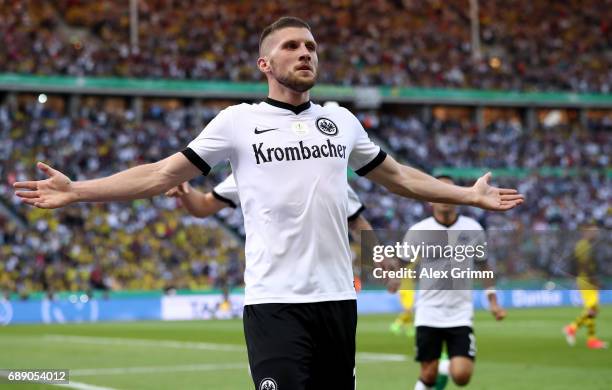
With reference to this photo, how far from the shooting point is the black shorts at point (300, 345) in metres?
5.56

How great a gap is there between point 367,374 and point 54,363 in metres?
6.21

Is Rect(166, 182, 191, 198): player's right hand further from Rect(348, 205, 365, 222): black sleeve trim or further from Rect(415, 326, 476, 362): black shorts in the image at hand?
Rect(415, 326, 476, 362): black shorts

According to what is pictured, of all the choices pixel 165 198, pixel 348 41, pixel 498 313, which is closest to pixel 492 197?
pixel 498 313

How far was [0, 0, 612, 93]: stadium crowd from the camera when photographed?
162 feet

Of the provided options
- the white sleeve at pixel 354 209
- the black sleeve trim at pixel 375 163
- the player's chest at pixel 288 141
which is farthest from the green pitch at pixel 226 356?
the player's chest at pixel 288 141

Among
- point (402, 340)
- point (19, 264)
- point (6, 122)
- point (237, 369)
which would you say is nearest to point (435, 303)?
point (237, 369)

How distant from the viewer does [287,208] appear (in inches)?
226

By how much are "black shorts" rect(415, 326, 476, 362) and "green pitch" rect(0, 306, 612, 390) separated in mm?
3246

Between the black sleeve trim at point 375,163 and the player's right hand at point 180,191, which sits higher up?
the black sleeve trim at point 375,163

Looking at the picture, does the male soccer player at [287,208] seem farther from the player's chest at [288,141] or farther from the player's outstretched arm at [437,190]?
the player's outstretched arm at [437,190]

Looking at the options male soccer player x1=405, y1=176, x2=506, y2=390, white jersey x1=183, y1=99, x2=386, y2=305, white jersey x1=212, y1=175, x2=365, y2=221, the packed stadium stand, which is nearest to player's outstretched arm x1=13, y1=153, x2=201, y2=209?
white jersey x1=183, y1=99, x2=386, y2=305

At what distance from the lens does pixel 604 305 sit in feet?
137

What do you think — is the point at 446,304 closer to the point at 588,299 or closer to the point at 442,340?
the point at 442,340

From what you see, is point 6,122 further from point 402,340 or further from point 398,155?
point 402,340
